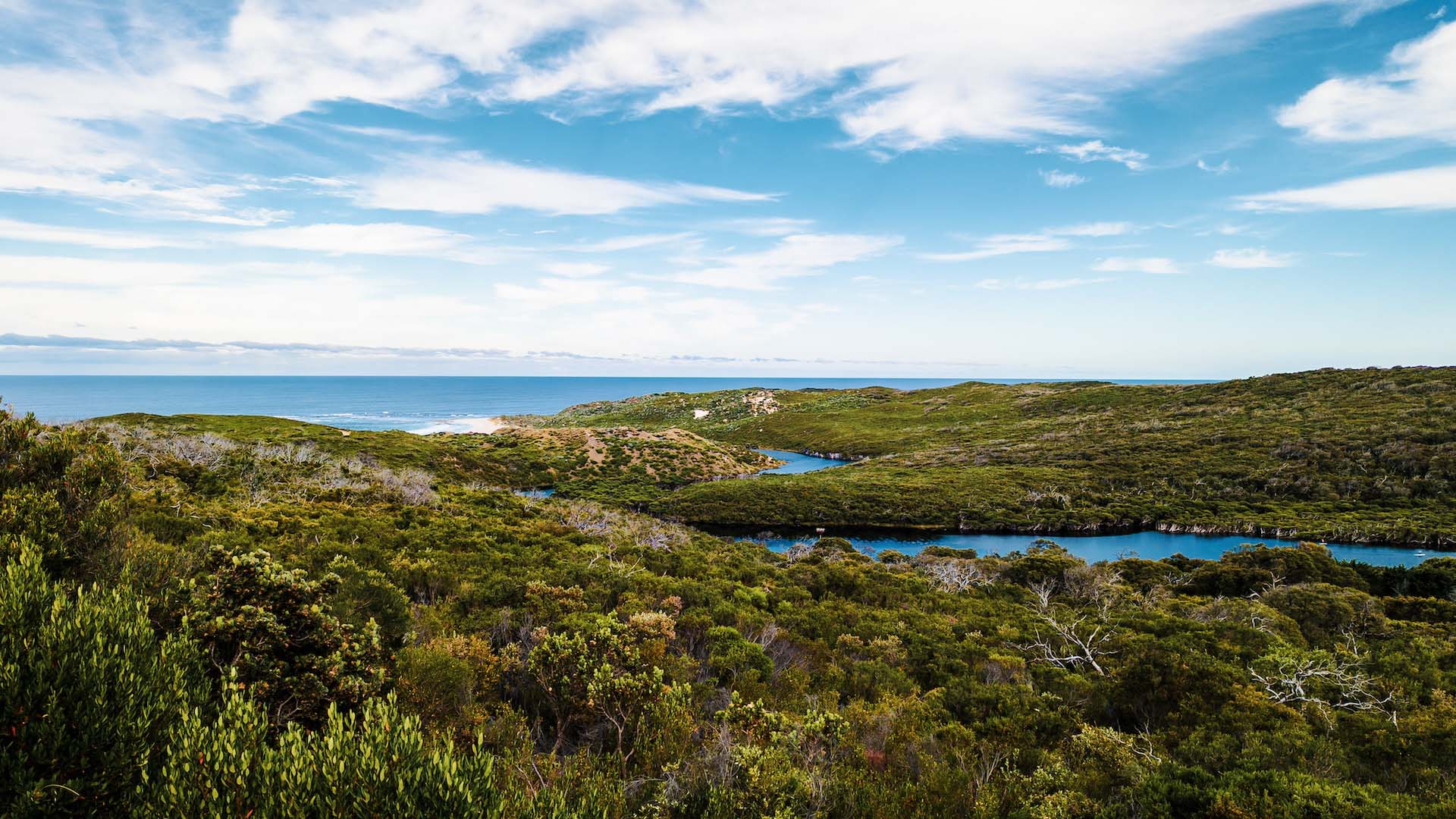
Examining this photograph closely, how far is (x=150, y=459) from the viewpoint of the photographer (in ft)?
74.9

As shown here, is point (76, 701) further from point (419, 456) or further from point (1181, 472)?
point (1181, 472)

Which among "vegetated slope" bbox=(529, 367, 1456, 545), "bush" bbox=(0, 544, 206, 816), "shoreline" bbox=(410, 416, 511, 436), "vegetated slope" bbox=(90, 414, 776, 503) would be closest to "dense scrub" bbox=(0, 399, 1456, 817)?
"bush" bbox=(0, 544, 206, 816)

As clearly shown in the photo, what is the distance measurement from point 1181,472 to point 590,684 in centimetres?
7200

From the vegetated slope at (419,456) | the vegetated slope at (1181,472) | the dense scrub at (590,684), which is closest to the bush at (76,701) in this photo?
the dense scrub at (590,684)

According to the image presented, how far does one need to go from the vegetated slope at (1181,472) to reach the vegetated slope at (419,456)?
11.8m

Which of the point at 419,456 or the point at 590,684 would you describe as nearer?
the point at 590,684

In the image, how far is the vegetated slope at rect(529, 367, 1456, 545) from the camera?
48219mm

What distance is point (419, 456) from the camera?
5491 centimetres

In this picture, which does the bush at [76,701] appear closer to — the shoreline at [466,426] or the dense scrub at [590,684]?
the dense scrub at [590,684]

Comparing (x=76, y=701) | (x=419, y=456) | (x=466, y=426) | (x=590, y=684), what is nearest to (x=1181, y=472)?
(x=590, y=684)

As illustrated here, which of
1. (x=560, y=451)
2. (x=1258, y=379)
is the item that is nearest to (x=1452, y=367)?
(x=1258, y=379)

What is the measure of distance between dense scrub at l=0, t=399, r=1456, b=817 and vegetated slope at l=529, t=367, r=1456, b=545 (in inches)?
1164

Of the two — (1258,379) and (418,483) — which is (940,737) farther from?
(1258,379)

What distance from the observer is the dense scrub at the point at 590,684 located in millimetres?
4508
